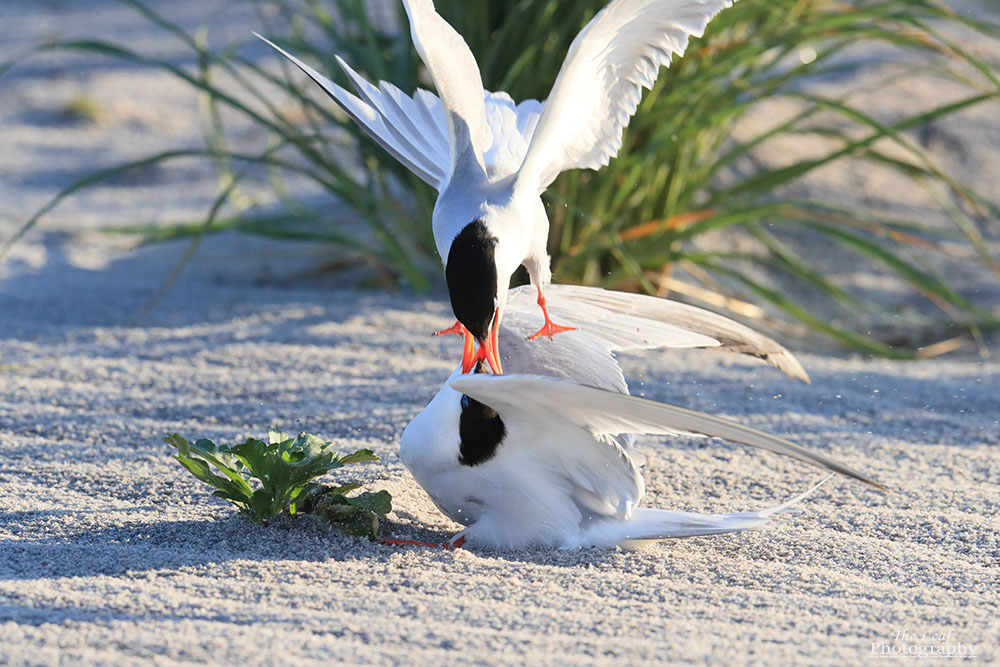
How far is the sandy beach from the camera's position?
4.38 ft

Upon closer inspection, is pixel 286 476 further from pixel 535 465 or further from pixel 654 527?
pixel 654 527

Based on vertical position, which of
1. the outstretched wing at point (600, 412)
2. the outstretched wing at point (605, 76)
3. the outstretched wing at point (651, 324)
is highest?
the outstretched wing at point (605, 76)

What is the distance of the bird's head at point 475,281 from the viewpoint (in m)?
1.49

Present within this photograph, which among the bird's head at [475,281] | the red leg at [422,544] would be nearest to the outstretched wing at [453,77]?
the bird's head at [475,281]

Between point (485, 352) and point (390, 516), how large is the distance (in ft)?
1.20

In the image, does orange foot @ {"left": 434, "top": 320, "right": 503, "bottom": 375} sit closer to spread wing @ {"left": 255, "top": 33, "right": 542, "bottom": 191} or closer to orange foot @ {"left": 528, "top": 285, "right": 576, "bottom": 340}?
orange foot @ {"left": 528, "top": 285, "right": 576, "bottom": 340}

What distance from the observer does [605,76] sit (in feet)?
6.21

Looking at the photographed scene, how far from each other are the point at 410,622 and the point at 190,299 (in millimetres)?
2113

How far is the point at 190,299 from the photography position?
329 cm

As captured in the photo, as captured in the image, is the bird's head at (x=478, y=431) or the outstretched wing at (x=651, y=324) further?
the outstretched wing at (x=651, y=324)

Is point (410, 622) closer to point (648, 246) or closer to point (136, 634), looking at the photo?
point (136, 634)

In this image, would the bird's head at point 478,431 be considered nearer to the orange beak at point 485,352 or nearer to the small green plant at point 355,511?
the orange beak at point 485,352

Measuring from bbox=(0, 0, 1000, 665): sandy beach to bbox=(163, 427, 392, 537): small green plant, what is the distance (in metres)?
0.03

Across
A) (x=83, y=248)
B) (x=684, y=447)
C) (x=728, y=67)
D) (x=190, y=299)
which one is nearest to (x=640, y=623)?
(x=684, y=447)
